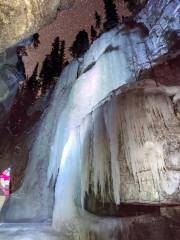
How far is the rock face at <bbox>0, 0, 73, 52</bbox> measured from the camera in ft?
10.5

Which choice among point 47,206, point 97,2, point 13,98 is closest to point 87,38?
point 97,2

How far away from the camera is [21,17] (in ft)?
11.1

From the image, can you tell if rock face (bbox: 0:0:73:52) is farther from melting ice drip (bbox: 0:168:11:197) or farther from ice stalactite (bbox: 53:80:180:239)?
melting ice drip (bbox: 0:168:11:197)

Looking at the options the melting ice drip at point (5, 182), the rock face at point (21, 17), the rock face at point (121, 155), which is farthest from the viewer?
the melting ice drip at point (5, 182)

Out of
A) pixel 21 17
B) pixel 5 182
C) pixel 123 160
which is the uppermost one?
pixel 21 17

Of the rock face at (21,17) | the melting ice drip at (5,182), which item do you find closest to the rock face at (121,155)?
the rock face at (21,17)

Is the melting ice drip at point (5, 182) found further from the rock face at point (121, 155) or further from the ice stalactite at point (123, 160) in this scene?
the ice stalactite at point (123, 160)

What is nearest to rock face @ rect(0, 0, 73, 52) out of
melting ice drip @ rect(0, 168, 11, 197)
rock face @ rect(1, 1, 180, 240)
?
rock face @ rect(1, 1, 180, 240)

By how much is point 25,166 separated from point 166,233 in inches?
228

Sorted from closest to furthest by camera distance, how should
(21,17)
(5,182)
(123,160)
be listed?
(21,17)
(123,160)
(5,182)

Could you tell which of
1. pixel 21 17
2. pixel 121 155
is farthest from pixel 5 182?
pixel 21 17

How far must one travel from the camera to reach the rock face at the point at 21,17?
3195 mm

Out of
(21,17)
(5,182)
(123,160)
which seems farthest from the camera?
(5,182)

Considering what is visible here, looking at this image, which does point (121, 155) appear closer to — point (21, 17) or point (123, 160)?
point (123, 160)
